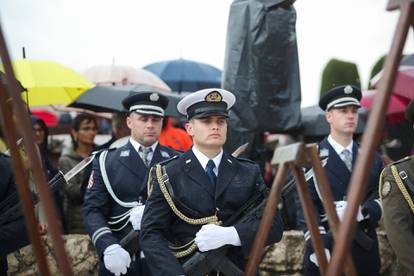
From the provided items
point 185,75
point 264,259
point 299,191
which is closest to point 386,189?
point 299,191

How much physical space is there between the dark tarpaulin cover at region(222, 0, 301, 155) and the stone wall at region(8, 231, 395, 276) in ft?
3.54

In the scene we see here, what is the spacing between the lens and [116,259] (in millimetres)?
4520

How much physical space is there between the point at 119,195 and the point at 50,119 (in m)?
7.29

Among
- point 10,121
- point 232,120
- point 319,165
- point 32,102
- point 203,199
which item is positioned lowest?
point 32,102

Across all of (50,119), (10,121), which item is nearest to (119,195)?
(10,121)

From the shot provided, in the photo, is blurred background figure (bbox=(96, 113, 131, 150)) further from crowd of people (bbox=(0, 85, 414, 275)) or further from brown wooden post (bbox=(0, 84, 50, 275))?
brown wooden post (bbox=(0, 84, 50, 275))

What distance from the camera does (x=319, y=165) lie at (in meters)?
2.74

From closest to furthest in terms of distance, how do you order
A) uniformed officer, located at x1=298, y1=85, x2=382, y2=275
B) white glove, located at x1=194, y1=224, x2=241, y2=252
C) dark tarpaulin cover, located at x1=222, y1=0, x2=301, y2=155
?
white glove, located at x1=194, y1=224, x2=241, y2=252, uniformed officer, located at x1=298, y1=85, x2=382, y2=275, dark tarpaulin cover, located at x1=222, y1=0, x2=301, y2=155

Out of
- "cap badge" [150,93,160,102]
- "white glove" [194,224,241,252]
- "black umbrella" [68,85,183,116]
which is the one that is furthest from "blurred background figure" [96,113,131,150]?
"white glove" [194,224,241,252]

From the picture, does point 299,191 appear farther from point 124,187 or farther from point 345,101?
point 345,101

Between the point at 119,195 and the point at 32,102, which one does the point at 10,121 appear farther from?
the point at 32,102

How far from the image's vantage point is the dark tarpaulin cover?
6.31 m

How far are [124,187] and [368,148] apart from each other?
2979 millimetres

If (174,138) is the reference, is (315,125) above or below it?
above
